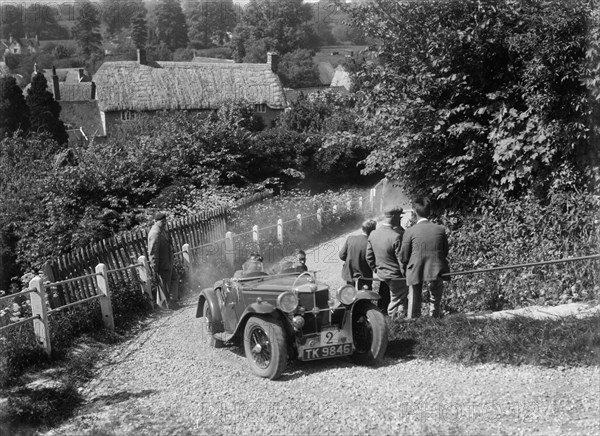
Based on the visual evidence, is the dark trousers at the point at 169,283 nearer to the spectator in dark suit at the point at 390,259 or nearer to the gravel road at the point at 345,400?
the gravel road at the point at 345,400

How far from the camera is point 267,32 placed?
283ft

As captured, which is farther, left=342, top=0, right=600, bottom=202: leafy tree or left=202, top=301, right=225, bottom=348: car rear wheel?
left=342, top=0, right=600, bottom=202: leafy tree

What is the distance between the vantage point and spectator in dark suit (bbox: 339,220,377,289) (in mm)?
9578

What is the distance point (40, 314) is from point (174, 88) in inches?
1450

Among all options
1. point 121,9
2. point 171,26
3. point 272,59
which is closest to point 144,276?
point 121,9

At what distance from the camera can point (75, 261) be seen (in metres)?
11.2

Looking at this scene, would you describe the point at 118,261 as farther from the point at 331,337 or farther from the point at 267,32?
the point at 267,32

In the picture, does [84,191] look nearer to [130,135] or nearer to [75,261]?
[75,261]

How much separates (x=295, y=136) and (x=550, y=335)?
76.8ft

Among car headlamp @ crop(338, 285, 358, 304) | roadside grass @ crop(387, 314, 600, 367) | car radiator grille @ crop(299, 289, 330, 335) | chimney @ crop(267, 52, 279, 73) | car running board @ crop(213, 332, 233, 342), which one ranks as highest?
chimney @ crop(267, 52, 279, 73)

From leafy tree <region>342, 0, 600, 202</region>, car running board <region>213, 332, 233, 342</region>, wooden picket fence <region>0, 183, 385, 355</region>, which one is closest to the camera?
car running board <region>213, 332, 233, 342</region>

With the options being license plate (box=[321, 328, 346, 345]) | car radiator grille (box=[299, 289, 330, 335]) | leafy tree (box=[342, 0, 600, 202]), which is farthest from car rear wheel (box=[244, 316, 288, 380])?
leafy tree (box=[342, 0, 600, 202])

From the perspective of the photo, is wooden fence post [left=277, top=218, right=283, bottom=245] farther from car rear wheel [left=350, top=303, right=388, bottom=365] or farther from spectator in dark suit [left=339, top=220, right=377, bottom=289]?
car rear wheel [left=350, top=303, right=388, bottom=365]

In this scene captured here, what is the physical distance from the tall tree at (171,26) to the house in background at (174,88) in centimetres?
2831
